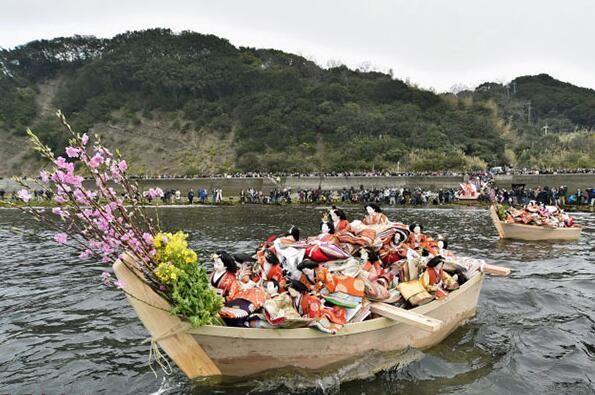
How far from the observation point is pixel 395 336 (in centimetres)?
648

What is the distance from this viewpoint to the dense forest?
53.3 metres

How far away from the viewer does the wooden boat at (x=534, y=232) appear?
17.2m

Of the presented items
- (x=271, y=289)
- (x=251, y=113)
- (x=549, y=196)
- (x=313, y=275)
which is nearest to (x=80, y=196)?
(x=271, y=289)

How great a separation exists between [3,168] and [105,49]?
1354 inches

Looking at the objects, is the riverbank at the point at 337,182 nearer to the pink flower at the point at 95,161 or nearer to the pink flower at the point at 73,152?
the pink flower at the point at 95,161

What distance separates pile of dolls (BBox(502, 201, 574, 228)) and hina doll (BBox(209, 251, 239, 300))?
15186 mm

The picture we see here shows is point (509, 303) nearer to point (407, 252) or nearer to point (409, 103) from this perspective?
point (407, 252)

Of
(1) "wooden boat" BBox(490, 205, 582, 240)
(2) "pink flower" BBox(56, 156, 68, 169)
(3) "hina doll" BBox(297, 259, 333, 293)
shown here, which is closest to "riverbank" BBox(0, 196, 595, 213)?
(1) "wooden boat" BBox(490, 205, 582, 240)

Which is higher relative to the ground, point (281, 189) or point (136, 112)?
point (136, 112)

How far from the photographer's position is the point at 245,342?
18.0 ft

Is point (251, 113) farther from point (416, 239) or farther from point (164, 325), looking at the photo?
point (164, 325)

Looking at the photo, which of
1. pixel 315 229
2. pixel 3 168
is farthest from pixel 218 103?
pixel 315 229

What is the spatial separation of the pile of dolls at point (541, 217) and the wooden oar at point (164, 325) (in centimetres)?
1605

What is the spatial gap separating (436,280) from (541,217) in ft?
41.7
